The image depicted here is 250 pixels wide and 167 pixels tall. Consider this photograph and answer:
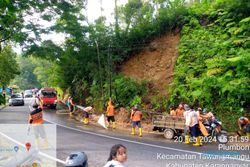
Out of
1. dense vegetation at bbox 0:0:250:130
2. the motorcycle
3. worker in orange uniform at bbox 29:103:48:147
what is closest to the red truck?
dense vegetation at bbox 0:0:250:130

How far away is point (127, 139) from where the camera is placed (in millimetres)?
18188

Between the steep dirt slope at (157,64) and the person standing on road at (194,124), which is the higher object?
the steep dirt slope at (157,64)

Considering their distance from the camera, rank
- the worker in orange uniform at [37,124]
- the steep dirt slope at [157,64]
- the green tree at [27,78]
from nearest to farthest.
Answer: the worker in orange uniform at [37,124] < the steep dirt slope at [157,64] < the green tree at [27,78]

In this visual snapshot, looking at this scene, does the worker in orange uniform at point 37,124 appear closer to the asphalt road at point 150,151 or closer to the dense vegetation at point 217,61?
the asphalt road at point 150,151

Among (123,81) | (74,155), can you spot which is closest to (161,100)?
(123,81)

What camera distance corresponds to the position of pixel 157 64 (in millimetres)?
29859

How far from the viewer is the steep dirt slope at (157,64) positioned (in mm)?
27844

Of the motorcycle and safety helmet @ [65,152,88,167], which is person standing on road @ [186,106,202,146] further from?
safety helmet @ [65,152,88,167]

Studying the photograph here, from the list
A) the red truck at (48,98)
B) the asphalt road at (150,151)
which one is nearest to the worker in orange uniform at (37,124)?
the asphalt road at (150,151)

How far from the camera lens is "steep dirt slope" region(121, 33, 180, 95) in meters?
27.8

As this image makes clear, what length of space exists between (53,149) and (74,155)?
9442 millimetres

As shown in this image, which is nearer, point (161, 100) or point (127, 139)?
point (127, 139)

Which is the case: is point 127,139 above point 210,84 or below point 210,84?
below

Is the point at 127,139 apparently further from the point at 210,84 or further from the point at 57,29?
the point at 57,29
